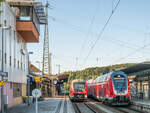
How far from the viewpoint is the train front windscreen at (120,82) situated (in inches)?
1078

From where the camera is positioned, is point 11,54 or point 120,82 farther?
point 11,54

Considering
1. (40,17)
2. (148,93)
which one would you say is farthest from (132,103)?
(40,17)

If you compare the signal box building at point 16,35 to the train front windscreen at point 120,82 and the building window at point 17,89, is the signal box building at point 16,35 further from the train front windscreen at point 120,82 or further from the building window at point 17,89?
the train front windscreen at point 120,82

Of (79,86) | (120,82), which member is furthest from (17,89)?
(120,82)

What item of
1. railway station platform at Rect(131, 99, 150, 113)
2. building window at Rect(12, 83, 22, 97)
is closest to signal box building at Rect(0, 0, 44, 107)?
building window at Rect(12, 83, 22, 97)

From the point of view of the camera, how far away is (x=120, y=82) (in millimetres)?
27641

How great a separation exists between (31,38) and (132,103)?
15.9 meters

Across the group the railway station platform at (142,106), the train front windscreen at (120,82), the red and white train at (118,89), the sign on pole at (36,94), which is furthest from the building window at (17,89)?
the sign on pole at (36,94)

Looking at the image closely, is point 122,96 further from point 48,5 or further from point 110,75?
point 48,5

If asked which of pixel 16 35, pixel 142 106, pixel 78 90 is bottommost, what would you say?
pixel 142 106

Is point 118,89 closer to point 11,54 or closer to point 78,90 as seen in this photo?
point 78,90

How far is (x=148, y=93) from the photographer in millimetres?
33375

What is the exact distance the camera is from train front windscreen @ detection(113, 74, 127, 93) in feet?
89.9

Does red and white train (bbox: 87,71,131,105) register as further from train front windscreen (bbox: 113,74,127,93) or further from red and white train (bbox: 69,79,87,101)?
red and white train (bbox: 69,79,87,101)
